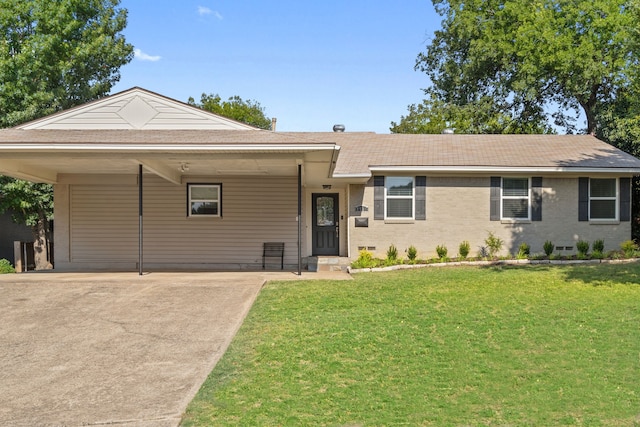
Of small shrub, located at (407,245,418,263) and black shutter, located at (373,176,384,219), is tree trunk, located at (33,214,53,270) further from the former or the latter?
small shrub, located at (407,245,418,263)

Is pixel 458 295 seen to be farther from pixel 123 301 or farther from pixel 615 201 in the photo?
pixel 615 201

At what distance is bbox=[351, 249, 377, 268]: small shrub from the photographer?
13.1m

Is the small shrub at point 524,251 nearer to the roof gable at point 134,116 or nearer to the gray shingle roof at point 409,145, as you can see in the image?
the gray shingle roof at point 409,145

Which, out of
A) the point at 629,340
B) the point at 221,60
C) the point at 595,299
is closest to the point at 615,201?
the point at 595,299

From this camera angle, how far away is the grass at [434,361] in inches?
166

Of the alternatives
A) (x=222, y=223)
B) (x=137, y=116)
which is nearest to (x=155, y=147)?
(x=137, y=116)

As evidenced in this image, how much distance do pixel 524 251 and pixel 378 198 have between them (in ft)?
14.4

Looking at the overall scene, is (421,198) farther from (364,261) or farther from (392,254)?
(364,261)

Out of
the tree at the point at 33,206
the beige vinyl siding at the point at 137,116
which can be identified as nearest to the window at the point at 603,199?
the beige vinyl siding at the point at 137,116

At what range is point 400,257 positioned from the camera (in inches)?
556

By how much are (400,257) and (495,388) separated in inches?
372

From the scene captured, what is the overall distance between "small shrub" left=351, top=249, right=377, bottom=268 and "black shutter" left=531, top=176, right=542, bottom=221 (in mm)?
4950

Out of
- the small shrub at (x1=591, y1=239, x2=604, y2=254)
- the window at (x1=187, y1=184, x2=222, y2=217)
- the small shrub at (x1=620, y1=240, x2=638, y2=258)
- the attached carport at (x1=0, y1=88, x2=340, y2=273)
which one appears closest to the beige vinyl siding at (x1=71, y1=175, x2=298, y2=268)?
the attached carport at (x1=0, y1=88, x2=340, y2=273)

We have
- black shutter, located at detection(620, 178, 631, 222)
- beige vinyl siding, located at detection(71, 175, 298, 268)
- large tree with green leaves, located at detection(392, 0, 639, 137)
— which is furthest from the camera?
large tree with green leaves, located at detection(392, 0, 639, 137)
